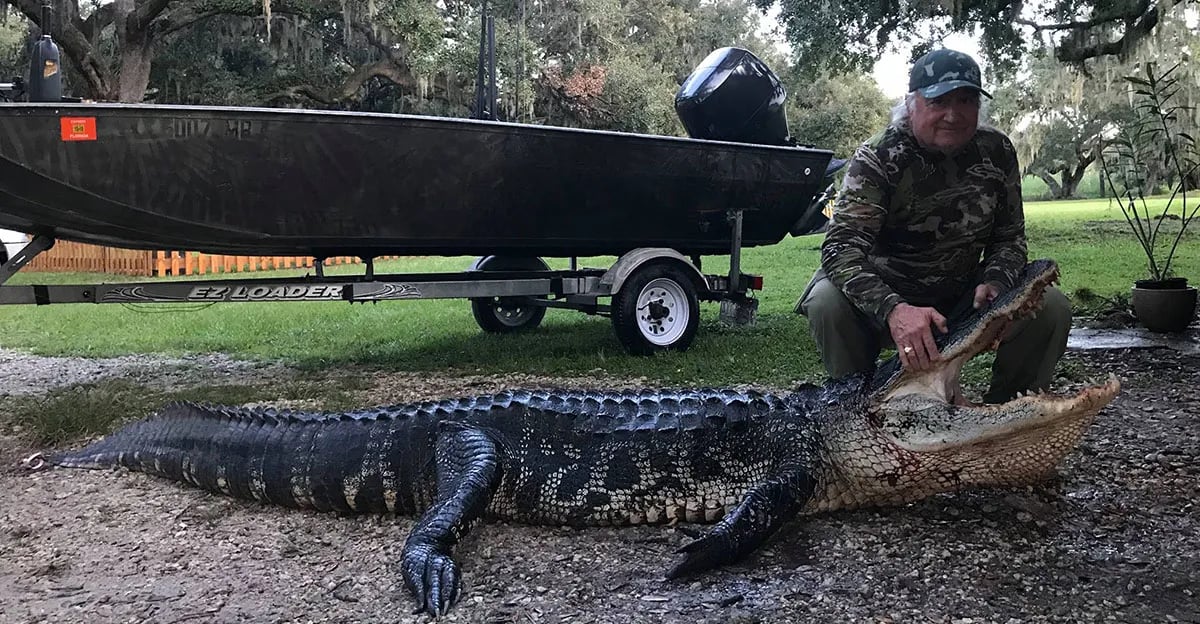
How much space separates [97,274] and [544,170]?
1072cm

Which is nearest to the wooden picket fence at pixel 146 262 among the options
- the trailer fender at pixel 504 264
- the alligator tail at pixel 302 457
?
the trailer fender at pixel 504 264

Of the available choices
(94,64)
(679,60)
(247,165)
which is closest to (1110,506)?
(247,165)

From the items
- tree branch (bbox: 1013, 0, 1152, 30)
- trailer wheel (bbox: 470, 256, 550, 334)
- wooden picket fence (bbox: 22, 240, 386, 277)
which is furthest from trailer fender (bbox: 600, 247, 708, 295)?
tree branch (bbox: 1013, 0, 1152, 30)

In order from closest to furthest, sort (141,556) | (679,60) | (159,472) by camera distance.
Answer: (141,556)
(159,472)
(679,60)

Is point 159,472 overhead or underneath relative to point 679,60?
underneath

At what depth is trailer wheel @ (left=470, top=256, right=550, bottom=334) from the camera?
6945 mm

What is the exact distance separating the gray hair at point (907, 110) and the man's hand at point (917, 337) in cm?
89

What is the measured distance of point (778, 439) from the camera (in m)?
2.85

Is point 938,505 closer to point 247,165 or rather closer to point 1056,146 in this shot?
point 247,165

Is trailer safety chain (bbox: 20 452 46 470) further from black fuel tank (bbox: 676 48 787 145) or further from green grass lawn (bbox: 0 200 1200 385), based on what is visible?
black fuel tank (bbox: 676 48 787 145)

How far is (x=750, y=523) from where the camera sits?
254 centimetres

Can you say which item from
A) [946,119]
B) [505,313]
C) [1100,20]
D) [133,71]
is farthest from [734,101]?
[133,71]

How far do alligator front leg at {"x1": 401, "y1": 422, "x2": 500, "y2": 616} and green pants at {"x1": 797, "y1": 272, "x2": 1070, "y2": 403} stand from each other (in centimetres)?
145

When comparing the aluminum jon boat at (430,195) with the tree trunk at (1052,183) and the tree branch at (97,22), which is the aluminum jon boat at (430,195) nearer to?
the tree branch at (97,22)
